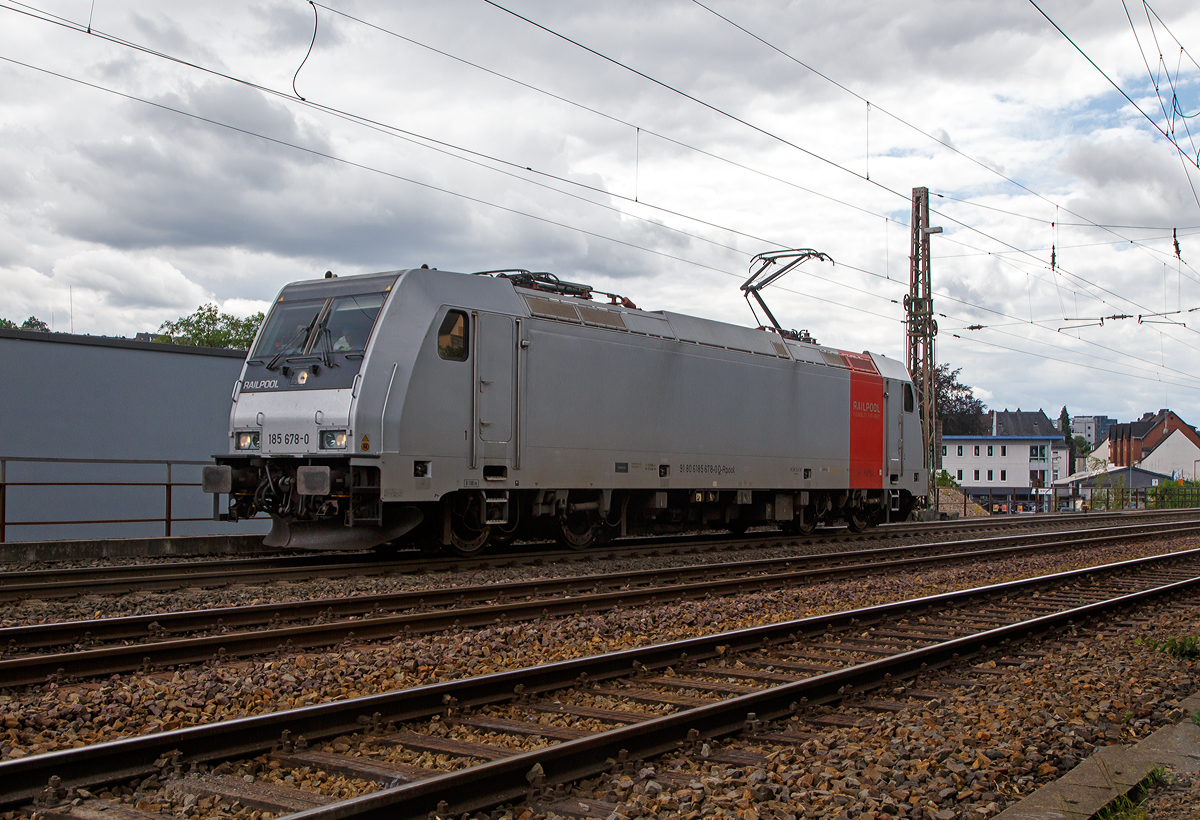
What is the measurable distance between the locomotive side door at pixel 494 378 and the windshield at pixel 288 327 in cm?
210

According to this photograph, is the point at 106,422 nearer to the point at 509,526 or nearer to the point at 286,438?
the point at 286,438

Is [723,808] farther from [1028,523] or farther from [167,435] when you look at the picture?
[1028,523]

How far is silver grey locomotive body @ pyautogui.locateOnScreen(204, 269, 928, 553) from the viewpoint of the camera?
11484 millimetres

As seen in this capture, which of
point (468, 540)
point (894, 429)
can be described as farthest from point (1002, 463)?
point (468, 540)

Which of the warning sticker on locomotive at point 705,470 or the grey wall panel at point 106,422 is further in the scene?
the grey wall panel at point 106,422

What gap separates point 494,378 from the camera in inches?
500

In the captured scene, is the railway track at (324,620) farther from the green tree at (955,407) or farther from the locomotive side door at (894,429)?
the green tree at (955,407)

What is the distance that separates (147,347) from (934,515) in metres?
22.0

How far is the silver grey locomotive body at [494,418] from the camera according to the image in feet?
37.7

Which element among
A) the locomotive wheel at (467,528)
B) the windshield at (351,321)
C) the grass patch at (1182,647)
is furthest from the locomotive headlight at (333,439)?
the grass patch at (1182,647)

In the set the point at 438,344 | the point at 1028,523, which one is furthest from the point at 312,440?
the point at 1028,523

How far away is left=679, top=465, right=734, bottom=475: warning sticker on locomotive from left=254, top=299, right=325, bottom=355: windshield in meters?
6.37

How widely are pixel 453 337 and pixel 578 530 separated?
4194 millimetres

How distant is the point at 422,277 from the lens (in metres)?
12.0
